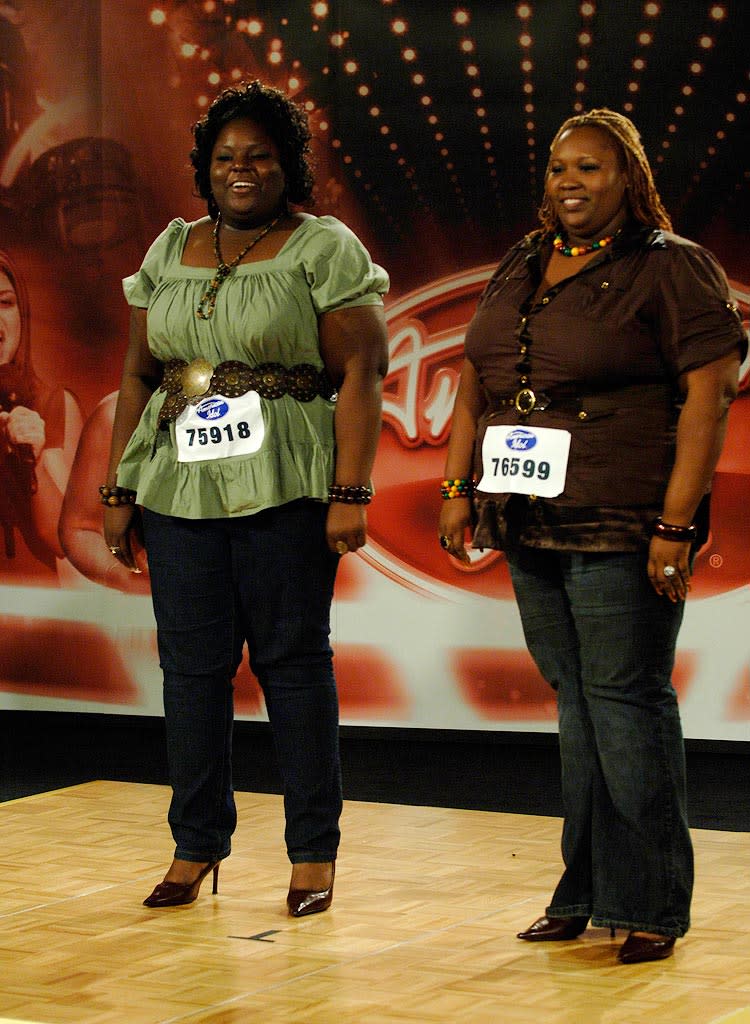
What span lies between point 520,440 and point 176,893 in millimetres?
1144

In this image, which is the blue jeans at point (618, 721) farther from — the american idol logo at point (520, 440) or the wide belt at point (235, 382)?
the wide belt at point (235, 382)

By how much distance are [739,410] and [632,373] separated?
7.50 ft

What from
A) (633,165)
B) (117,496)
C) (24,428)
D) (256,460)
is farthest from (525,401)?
(24,428)

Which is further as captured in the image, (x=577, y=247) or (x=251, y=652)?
(x=251, y=652)

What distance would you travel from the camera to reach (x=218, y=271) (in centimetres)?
296

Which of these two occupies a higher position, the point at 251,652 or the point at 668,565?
the point at 668,565

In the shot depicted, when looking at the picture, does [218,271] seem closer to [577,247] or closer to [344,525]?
[344,525]

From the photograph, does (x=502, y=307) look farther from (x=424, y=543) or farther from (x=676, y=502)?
(x=424, y=543)

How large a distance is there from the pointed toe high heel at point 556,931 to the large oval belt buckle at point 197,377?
3.76 ft

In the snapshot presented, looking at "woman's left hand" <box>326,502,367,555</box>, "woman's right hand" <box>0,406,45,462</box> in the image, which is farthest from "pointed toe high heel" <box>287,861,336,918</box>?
"woman's right hand" <box>0,406,45,462</box>

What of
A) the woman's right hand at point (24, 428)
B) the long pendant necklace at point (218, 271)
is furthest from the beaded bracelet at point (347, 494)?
the woman's right hand at point (24, 428)

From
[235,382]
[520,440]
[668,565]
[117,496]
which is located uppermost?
[235,382]

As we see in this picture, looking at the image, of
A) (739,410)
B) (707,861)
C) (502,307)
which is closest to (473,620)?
(739,410)

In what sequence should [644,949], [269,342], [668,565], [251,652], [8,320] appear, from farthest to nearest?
[8,320] < [251,652] < [269,342] < [644,949] < [668,565]
